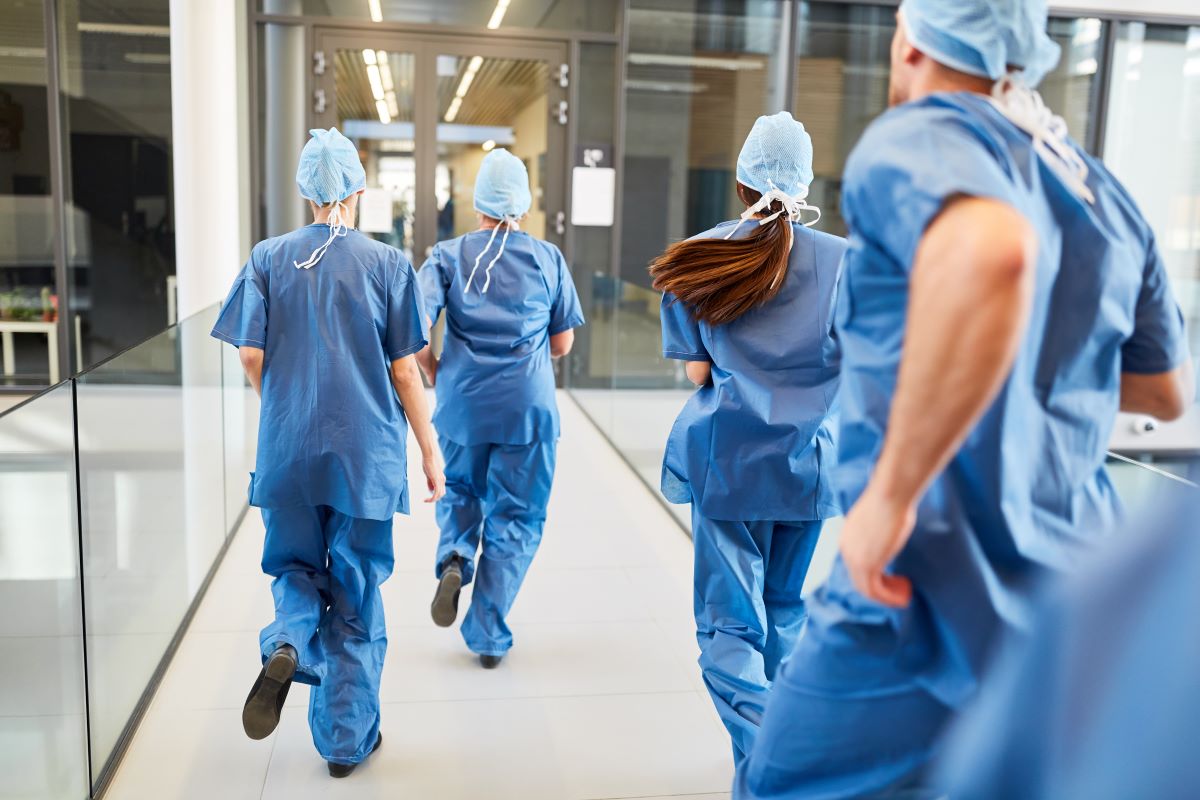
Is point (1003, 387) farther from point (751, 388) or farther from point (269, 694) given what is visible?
point (269, 694)

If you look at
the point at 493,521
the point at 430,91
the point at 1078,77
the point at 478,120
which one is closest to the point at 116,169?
the point at 430,91

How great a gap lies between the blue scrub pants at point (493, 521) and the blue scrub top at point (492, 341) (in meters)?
0.07

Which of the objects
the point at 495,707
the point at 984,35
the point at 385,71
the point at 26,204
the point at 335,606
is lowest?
the point at 495,707

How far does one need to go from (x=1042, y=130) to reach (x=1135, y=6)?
6.87 metres

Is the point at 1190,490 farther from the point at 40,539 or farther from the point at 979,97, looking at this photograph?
the point at 40,539

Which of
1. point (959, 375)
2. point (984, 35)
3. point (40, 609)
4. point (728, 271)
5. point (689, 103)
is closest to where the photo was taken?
point (959, 375)

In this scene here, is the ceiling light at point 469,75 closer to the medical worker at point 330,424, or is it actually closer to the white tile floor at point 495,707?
the white tile floor at point 495,707

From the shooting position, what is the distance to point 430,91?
21.6ft

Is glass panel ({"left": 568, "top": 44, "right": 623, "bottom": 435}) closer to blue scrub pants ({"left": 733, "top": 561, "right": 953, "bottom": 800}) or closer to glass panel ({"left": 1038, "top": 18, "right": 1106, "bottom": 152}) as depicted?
glass panel ({"left": 1038, "top": 18, "right": 1106, "bottom": 152})

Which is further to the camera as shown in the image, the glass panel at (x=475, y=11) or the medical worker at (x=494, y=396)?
the glass panel at (x=475, y=11)

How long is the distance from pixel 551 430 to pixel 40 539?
1.45 meters

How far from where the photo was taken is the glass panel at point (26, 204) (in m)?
6.09

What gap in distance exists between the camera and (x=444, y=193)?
6766 millimetres

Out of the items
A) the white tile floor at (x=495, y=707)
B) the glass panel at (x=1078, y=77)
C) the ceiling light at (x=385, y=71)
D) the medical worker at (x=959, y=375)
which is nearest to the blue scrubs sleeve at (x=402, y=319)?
the white tile floor at (x=495, y=707)
